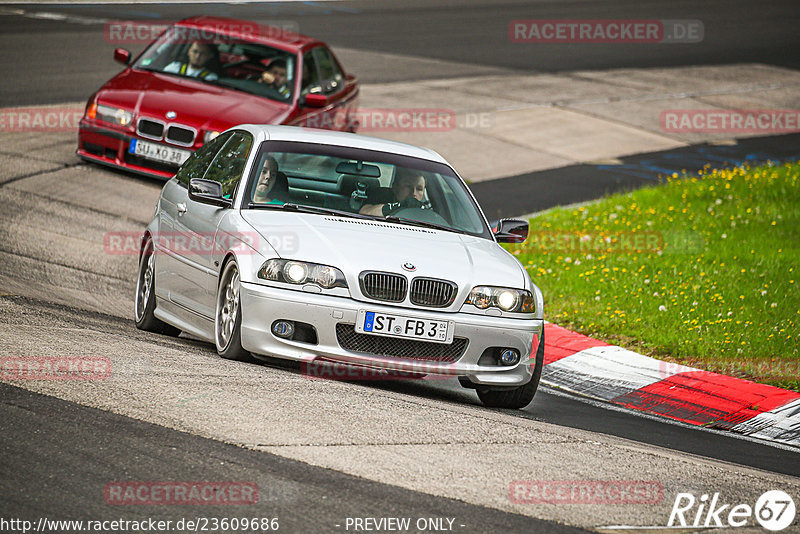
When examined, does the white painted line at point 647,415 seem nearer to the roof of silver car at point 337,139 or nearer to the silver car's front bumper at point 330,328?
the silver car's front bumper at point 330,328

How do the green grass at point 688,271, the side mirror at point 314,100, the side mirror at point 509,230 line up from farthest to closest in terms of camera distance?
the side mirror at point 314,100, the green grass at point 688,271, the side mirror at point 509,230

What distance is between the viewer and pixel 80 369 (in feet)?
20.7

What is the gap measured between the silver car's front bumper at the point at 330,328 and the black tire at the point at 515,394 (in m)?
0.44

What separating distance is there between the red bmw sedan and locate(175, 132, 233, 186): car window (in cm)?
425

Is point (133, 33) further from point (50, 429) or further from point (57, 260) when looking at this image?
point (50, 429)

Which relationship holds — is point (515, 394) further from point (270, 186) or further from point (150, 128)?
point (150, 128)

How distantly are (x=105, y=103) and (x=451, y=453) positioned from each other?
30.7 feet

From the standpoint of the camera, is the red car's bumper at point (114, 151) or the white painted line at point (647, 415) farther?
the red car's bumper at point (114, 151)

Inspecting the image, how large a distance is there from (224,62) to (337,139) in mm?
6730

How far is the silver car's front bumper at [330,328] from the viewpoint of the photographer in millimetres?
6945

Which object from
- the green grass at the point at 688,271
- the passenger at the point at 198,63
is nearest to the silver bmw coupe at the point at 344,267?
the green grass at the point at 688,271

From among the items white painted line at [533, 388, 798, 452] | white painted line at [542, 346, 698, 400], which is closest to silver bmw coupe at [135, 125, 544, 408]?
white painted line at [533, 388, 798, 452]

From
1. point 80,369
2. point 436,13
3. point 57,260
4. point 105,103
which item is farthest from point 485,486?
point 436,13

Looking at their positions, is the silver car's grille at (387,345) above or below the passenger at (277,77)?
below
